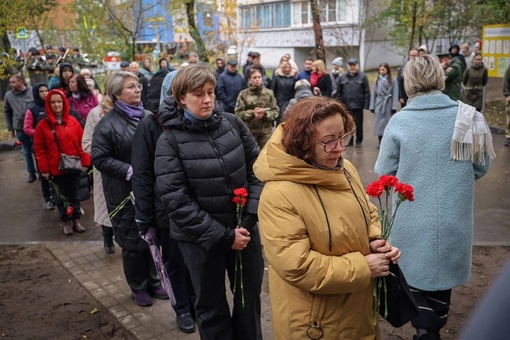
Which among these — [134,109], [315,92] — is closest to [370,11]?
[315,92]

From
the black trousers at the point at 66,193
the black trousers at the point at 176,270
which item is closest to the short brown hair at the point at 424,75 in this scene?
the black trousers at the point at 176,270

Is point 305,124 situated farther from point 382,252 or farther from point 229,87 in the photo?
point 229,87

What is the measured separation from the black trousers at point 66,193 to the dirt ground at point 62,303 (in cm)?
93

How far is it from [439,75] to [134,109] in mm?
2514

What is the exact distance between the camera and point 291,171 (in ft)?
8.26

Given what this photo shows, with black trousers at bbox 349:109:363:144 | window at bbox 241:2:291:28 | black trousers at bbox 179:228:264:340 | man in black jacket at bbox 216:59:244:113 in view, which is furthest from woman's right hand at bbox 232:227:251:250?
window at bbox 241:2:291:28

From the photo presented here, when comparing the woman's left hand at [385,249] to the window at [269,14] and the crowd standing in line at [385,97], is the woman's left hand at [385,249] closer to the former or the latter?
the crowd standing in line at [385,97]

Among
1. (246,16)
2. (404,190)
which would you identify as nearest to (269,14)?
(246,16)

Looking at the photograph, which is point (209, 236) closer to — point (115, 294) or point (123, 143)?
point (123, 143)

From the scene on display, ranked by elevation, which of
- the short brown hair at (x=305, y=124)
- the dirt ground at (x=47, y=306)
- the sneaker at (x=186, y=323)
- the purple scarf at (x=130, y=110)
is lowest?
the dirt ground at (x=47, y=306)

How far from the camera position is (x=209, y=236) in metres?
3.35

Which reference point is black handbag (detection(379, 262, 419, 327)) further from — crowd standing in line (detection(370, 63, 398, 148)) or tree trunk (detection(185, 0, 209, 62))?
tree trunk (detection(185, 0, 209, 62))

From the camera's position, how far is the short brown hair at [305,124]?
253cm

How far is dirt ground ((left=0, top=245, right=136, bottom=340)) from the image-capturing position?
4.48 metres
